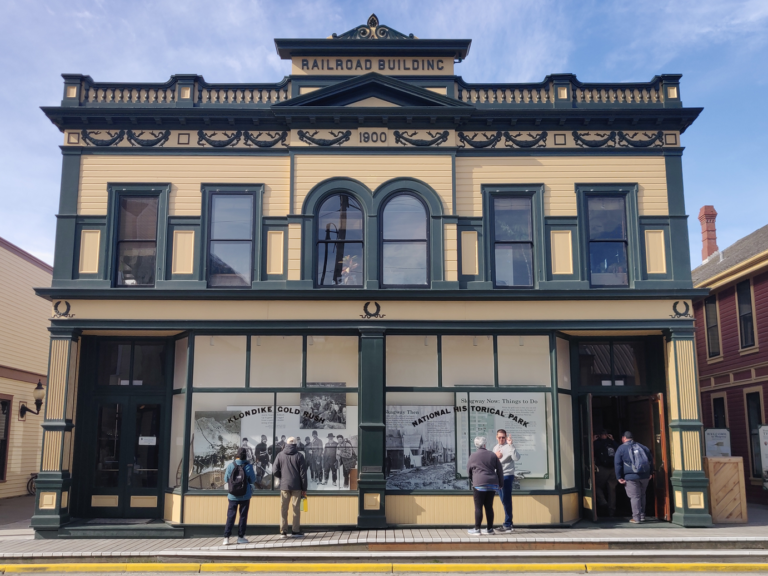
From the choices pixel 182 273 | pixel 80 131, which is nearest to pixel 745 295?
pixel 182 273

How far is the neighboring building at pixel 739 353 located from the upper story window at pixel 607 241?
631cm

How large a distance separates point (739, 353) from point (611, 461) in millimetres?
8679

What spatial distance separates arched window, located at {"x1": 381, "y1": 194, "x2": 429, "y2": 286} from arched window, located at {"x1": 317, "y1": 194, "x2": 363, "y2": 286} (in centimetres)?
54

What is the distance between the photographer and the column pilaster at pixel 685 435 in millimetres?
14070

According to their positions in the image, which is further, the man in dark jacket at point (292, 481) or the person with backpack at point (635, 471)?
the person with backpack at point (635, 471)

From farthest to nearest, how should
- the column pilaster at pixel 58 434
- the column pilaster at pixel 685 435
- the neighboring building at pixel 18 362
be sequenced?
the neighboring building at pixel 18 362 < the column pilaster at pixel 685 435 < the column pilaster at pixel 58 434

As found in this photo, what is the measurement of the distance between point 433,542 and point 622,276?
275 inches

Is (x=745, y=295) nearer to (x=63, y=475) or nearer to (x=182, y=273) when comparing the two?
(x=182, y=273)

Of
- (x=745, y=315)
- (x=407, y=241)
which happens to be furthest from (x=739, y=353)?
(x=407, y=241)

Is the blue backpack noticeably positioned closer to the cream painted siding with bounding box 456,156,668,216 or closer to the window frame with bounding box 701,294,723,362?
the cream painted siding with bounding box 456,156,668,216

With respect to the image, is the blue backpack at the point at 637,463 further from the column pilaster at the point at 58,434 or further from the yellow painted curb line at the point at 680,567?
the column pilaster at the point at 58,434

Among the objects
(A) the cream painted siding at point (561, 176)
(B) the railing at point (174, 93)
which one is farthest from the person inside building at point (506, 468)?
(B) the railing at point (174, 93)

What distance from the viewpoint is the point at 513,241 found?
50.1 ft

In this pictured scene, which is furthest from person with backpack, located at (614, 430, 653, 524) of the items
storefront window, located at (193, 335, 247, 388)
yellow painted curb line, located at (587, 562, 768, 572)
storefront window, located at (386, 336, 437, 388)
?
storefront window, located at (193, 335, 247, 388)
